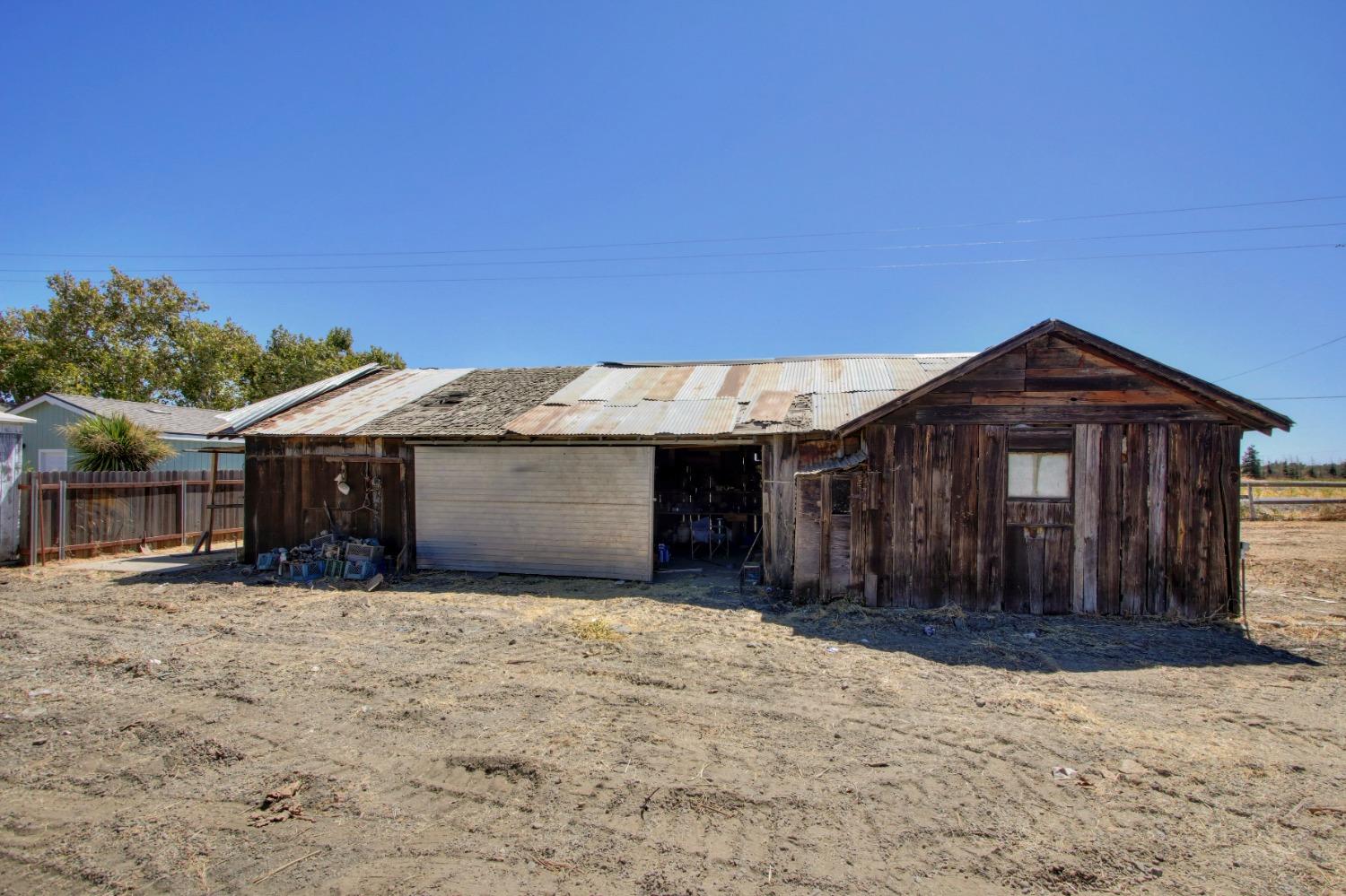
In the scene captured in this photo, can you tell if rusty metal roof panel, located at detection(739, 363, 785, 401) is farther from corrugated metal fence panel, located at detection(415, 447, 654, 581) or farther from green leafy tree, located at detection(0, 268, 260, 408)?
green leafy tree, located at detection(0, 268, 260, 408)

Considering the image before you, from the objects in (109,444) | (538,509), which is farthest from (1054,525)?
(109,444)

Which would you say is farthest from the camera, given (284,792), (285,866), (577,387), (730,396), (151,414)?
(151,414)

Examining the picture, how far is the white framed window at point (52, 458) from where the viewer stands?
21.1 metres

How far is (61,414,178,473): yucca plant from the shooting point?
16016 millimetres

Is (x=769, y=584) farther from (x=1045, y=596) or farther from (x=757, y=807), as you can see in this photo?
(x=757, y=807)

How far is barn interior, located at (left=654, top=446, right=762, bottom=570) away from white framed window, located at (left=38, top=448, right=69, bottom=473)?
2074 cm

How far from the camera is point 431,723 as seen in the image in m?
5.10

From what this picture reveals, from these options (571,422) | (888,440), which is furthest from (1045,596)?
(571,422)

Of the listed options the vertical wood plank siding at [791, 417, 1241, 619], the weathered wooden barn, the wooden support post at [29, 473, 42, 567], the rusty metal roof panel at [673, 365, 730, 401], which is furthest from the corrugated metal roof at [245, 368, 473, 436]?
the vertical wood plank siding at [791, 417, 1241, 619]

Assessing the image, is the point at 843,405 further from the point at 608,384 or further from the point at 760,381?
the point at 608,384

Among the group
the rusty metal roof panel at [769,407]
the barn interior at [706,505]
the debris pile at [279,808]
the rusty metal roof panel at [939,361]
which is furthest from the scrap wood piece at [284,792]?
the rusty metal roof panel at [939,361]

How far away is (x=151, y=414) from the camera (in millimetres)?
22297

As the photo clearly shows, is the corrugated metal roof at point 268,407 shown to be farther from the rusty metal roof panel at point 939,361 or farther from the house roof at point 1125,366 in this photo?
the rusty metal roof panel at point 939,361

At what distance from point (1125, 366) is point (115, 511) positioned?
19.9 m
